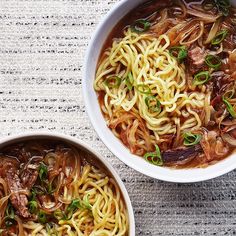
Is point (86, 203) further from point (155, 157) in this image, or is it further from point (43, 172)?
point (155, 157)

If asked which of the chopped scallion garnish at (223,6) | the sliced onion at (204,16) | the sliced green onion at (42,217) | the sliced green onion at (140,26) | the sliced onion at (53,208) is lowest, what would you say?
the sliced green onion at (42,217)

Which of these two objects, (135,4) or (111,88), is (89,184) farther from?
(135,4)

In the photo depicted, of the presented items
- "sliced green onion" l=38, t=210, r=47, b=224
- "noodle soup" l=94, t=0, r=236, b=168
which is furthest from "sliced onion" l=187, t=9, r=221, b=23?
"sliced green onion" l=38, t=210, r=47, b=224

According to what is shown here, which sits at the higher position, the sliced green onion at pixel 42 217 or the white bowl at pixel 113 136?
the white bowl at pixel 113 136

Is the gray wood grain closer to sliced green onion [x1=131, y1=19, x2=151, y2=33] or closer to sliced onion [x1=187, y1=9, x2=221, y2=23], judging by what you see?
sliced green onion [x1=131, y1=19, x2=151, y2=33]

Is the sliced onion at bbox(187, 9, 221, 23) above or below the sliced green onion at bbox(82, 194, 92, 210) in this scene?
above

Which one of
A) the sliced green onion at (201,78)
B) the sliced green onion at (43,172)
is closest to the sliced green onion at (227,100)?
the sliced green onion at (201,78)

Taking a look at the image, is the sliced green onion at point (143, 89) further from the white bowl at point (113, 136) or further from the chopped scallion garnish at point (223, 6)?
the chopped scallion garnish at point (223, 6)
